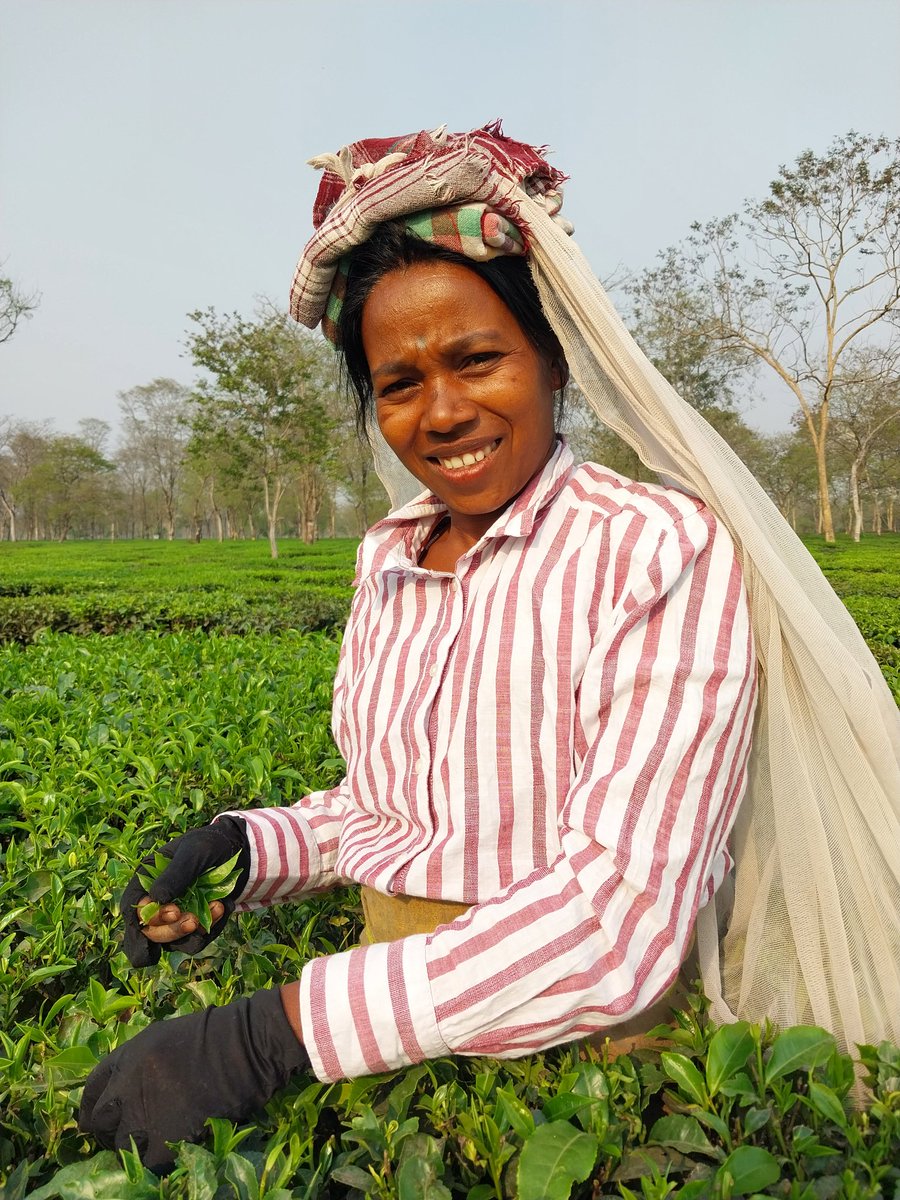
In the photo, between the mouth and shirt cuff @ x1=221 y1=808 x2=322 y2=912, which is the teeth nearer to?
the mouth

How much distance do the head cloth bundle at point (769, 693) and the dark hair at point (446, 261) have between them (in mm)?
26

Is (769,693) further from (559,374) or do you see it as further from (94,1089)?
(94,1089)

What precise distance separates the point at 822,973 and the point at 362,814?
0.74m

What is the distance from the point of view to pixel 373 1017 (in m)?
0.96

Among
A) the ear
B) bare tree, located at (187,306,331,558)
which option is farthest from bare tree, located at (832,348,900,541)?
the ear

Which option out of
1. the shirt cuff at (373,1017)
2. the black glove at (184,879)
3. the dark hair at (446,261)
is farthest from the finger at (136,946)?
the dark hair at (446,261)

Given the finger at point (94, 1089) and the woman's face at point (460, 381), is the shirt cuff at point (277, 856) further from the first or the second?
the woman's face at point (460, 381)

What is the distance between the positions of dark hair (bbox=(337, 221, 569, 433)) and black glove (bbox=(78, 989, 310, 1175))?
1035 millimetres

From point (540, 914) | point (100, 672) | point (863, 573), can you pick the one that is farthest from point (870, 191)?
point (540, 914)

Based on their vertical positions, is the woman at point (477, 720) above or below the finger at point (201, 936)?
above

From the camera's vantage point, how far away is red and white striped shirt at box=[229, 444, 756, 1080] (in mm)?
955

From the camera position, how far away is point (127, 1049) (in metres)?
1.00

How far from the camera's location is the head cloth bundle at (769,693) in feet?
3.63

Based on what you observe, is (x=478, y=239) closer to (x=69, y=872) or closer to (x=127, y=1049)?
(x=127, y=1049)
